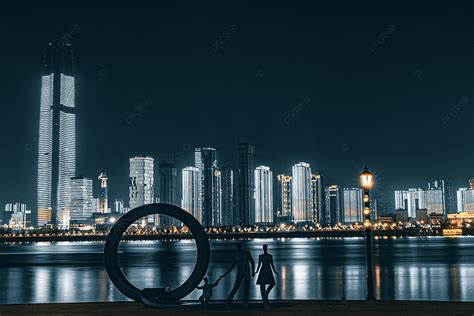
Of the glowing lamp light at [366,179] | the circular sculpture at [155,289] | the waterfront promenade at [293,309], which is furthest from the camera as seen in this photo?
the glowing lamp light at [366,179]

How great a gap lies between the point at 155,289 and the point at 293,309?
4.85m

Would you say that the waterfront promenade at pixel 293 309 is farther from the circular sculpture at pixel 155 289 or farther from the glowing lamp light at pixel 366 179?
the glowing lamp light at pixel 366 179

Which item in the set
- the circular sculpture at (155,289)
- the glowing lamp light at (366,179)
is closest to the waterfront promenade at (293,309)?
the circular sculpture at (155,289)

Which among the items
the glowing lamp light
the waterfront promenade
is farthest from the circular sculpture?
the glowing lamp light

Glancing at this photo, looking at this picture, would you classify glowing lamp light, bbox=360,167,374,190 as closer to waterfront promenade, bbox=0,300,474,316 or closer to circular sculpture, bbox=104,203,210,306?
waterfront promenade, bbox=0,300,474,316

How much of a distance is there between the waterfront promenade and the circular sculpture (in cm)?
51

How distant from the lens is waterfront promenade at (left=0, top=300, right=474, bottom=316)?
20.1 meters

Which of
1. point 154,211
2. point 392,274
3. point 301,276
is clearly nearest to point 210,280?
point 301,276

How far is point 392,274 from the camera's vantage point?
5322 centimetres

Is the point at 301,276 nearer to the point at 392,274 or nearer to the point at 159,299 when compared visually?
the point at 392,274

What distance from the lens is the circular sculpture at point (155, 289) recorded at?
22.3 m

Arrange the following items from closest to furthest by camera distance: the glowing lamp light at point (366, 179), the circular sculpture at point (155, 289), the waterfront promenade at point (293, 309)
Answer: the waterfront promenade at point (293, 309)
the circular sculpture at point (155, 289)
the glowing lamp light at point (366, 179)

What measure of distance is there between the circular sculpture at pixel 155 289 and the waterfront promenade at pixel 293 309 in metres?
0.51

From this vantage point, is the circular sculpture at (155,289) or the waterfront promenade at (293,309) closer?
the waterfront promenade at (293,309)
